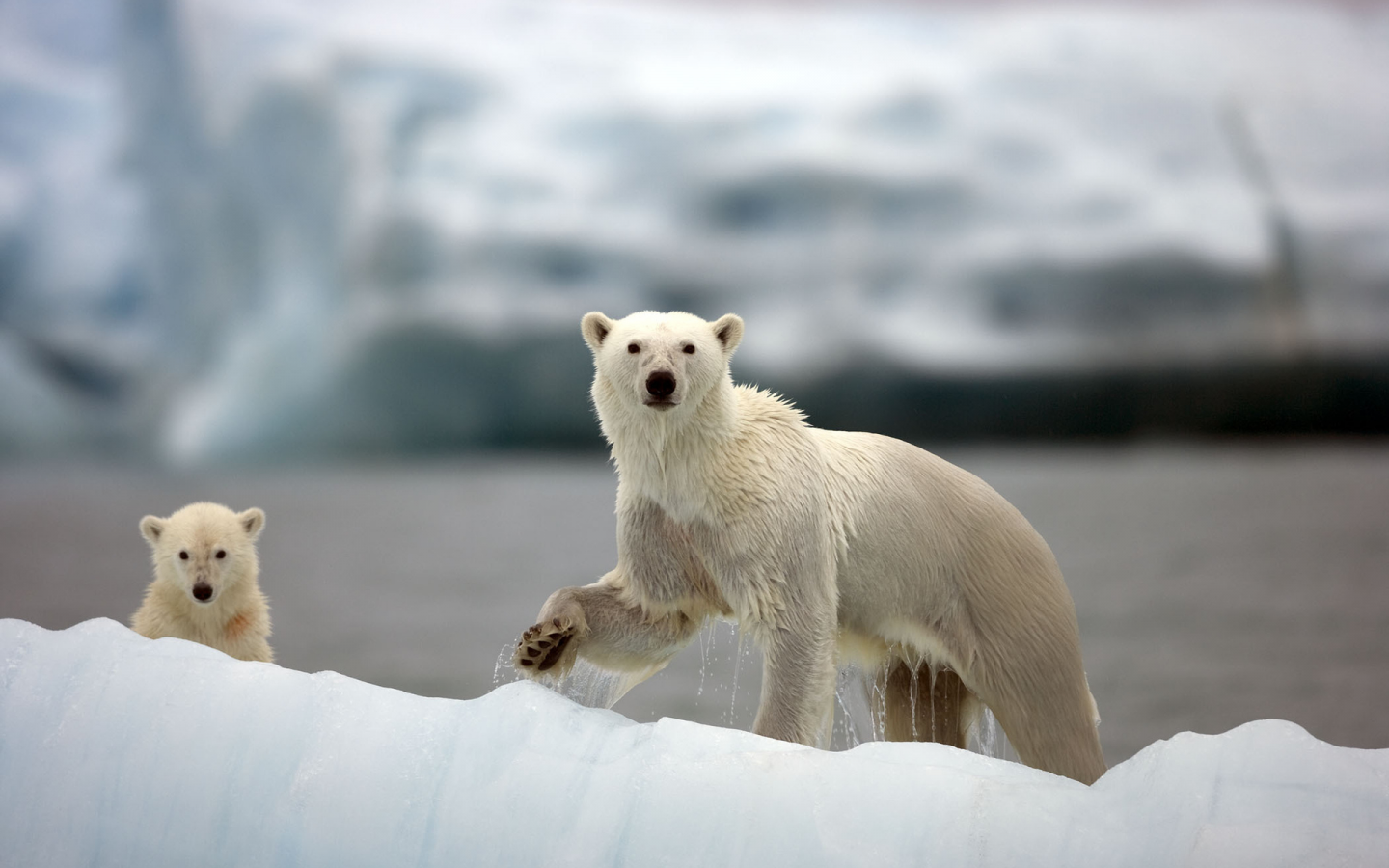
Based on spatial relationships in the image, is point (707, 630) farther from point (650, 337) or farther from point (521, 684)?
point (650, 337)

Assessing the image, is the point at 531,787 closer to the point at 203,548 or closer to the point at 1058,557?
the point at 203,548

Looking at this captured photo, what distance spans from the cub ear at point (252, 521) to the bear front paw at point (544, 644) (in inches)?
36.9

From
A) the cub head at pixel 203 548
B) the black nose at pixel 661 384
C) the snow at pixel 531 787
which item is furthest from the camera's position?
the cub head at pixel 203 548

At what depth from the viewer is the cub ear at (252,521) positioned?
117 inches

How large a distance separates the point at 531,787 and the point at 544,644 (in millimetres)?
303

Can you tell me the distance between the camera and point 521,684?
8.25ft

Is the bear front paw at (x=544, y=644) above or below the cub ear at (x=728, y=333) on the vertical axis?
below

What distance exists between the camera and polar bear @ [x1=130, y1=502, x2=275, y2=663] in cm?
283

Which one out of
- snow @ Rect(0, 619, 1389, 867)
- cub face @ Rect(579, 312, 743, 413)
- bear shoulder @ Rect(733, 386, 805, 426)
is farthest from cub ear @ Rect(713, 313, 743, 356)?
snow @ Rect(0, 619, 1389, 867)

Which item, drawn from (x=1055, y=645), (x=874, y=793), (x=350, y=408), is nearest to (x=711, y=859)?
(x=874, y=793)

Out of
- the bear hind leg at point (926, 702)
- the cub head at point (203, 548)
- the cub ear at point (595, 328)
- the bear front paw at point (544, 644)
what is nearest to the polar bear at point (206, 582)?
the cub head at point (203, 548)

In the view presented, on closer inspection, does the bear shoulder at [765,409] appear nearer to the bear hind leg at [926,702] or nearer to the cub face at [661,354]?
the cub face at [661,354]

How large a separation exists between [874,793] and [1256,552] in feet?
57.8

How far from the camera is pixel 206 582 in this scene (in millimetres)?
2807
